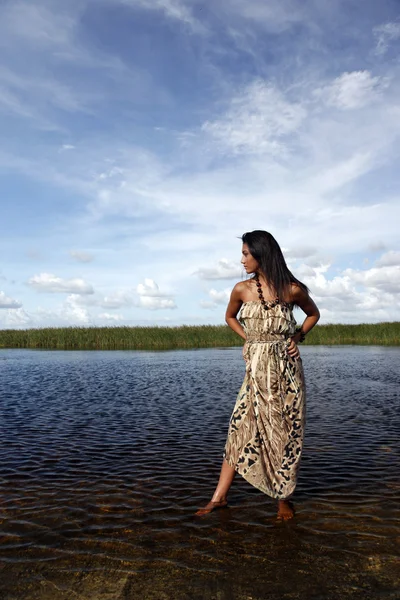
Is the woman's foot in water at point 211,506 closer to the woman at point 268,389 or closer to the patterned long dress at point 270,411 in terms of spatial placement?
the woman at point 268,389

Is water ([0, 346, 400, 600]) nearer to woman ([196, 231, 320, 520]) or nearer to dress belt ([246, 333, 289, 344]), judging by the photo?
woman ([196, 231, 320, 520])

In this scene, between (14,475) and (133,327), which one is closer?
(14,475)

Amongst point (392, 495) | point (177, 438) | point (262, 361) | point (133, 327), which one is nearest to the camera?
point (262, 361)

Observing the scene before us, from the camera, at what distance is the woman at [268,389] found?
4.46 m

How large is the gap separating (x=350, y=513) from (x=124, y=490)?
228cm

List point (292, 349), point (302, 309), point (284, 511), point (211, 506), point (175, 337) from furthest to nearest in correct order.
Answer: point (175, 337), point (302, 309), point (211, 506), point (292, 349), point (284, 511)

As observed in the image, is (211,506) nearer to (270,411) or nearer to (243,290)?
(270,411)

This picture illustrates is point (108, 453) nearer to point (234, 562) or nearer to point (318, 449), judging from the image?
point (318, 449)

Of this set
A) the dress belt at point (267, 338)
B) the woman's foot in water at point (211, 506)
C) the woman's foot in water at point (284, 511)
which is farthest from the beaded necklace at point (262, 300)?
the woman's foot in water at point (211, 506)

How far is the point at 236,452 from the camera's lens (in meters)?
4.58

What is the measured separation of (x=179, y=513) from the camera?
Answer: 4613 millimetres

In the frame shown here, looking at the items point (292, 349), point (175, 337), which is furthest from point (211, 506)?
point (175, 337)

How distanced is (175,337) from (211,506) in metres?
33.9

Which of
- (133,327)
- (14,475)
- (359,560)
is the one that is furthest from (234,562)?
(133,327)
